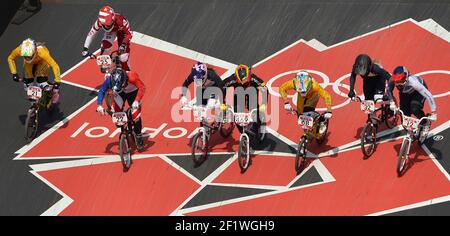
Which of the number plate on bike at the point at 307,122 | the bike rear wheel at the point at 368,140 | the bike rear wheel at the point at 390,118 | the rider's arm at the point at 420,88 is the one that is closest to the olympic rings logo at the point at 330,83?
the bike rear wheel at the point at 390,118

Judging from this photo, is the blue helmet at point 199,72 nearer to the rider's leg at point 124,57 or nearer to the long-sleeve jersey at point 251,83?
the long-sleeve jersey at point 251,83

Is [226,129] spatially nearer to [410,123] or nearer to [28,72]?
[410,123]

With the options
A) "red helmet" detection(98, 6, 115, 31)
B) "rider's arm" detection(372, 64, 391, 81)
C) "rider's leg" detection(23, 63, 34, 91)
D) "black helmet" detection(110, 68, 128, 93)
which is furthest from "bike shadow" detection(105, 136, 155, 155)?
"rider's arm" detection(372, 64, 391, 81)

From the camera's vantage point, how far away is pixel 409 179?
16.9 m

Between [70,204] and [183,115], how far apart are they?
3.62 metres

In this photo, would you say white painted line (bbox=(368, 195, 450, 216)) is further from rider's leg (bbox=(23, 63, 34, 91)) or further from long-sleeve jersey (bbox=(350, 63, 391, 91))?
rider's leg (bbox=(23, 63, 34, 91))

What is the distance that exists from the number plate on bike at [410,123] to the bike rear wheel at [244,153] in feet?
9.77

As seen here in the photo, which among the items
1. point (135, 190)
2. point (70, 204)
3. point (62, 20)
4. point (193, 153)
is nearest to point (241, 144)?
point (193, 153)

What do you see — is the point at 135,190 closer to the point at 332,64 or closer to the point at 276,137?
the point at 276,137

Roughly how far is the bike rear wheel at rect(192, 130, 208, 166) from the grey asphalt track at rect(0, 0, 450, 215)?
11.9ft

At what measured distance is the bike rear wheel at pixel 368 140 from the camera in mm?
17484

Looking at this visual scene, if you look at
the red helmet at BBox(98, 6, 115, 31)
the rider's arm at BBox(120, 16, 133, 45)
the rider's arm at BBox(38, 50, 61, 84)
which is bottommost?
the rider's arm at BBox(38, 50, 61, 84)

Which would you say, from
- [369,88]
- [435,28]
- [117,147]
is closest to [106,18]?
[117,147]

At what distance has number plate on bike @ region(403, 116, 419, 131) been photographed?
1684 centimetres
